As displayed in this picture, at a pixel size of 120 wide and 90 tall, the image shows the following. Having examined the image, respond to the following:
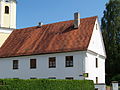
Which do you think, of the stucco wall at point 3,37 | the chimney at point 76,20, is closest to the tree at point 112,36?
the chimney at point 76,20

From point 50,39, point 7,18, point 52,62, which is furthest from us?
point 7,18

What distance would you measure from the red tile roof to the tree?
1690 centimetres

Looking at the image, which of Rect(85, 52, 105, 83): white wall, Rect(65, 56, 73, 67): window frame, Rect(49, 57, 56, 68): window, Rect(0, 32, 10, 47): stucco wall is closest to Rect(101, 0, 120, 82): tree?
Rect(85, 52, 105, 83): white wall

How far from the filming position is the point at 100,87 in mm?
29359

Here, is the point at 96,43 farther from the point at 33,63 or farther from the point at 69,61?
the point at 33,63

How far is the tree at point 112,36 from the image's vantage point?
53062 mm

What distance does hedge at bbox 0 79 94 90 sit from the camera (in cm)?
1975

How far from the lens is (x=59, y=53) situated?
3512 cm

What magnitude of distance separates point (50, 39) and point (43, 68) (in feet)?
14.4

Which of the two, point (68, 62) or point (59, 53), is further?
point (59, 53)

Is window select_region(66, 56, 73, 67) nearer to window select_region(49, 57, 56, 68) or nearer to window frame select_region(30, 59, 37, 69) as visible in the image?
window select_region(49, 57, 56, 68)

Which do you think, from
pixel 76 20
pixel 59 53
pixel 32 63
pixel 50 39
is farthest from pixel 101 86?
pixel 50 39

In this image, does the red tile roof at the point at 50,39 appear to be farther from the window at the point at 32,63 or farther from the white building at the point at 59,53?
the window at the point at 32,63

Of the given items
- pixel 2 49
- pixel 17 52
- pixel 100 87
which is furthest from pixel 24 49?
pixel 100 87
